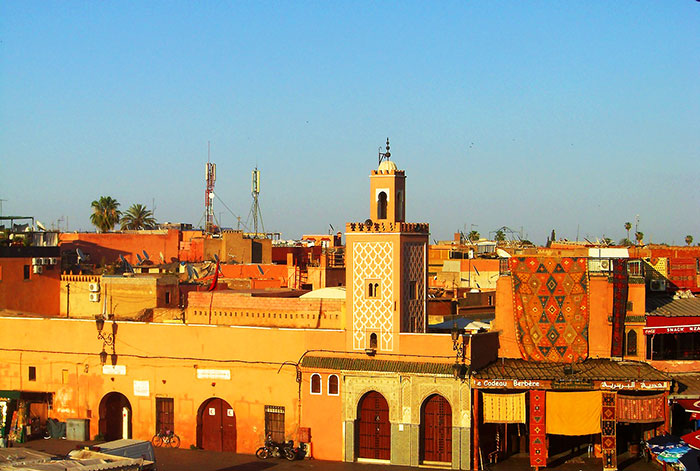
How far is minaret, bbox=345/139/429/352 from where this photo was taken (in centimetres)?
2780

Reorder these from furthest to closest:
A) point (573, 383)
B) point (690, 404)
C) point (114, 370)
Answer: point (114, 370), point (690, 404), point (573, 383)

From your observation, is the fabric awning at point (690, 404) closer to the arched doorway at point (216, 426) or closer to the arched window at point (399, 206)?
the arched window at point (399, 206)

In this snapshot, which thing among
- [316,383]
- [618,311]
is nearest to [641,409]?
[618,311]

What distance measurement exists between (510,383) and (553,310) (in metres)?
3.43

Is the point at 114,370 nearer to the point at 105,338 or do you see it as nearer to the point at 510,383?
the point at 105,338

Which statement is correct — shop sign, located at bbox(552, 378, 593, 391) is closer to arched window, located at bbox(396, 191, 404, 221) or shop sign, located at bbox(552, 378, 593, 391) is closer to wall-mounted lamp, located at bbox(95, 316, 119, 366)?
arched window, located at bbox(396, 191, 404, 221)

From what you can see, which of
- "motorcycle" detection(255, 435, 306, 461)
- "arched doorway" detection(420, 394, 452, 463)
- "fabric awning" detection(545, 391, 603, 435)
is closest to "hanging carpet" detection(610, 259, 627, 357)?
"fabric awning" detection(545, 391, 603, 435)

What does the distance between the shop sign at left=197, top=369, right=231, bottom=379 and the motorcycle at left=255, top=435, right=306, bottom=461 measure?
239cm

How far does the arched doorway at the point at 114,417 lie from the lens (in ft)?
101

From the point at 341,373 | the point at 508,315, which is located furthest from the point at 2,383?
the point at 508,315

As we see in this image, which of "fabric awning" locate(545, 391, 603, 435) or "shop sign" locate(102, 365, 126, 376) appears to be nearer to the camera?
"fabric awning" locate(545, 391, 603, 435)

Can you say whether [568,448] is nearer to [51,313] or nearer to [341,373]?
[341,373]

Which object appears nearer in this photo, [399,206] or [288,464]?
[288,464]

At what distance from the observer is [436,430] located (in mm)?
27156
